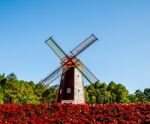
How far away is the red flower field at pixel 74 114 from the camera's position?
24.3m

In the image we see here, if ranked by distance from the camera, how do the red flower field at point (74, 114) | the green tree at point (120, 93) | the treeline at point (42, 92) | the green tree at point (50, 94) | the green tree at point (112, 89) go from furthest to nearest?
the green tree at point (112, 89) < the green tree at point (120, 93) < the green tree at point (50, 94) < the treeline at point (42, 92) < the red flower field at point (74, 114)

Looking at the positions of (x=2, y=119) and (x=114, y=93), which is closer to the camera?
(x=2, y=119)

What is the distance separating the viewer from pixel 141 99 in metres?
111

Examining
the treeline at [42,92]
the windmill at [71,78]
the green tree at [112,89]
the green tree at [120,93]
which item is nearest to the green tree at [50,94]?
the treeline at [42,92]

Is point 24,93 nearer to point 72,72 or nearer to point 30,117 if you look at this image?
point 72,72

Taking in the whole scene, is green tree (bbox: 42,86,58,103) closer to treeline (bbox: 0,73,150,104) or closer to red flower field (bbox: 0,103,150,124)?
treeline (bbox: 0,73,150,104)

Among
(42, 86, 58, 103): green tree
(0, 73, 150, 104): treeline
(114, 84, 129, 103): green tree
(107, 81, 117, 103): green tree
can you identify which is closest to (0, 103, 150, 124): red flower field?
(0, 73, 150, 104): treeline

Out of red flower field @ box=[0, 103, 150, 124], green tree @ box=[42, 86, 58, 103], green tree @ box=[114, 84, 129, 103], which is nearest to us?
red flower field @ box=[0, 103, 150, 124]

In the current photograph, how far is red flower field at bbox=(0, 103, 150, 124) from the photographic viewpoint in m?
24.3

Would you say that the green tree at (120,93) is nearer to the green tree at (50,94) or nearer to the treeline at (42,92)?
the treeline at (42,92)

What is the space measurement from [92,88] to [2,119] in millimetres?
75609

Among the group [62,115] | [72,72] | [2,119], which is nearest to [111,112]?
[62,115]

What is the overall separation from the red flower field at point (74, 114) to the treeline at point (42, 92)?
4940 cm

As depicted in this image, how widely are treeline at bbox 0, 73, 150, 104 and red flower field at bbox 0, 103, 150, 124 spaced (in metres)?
Result: 49.4
